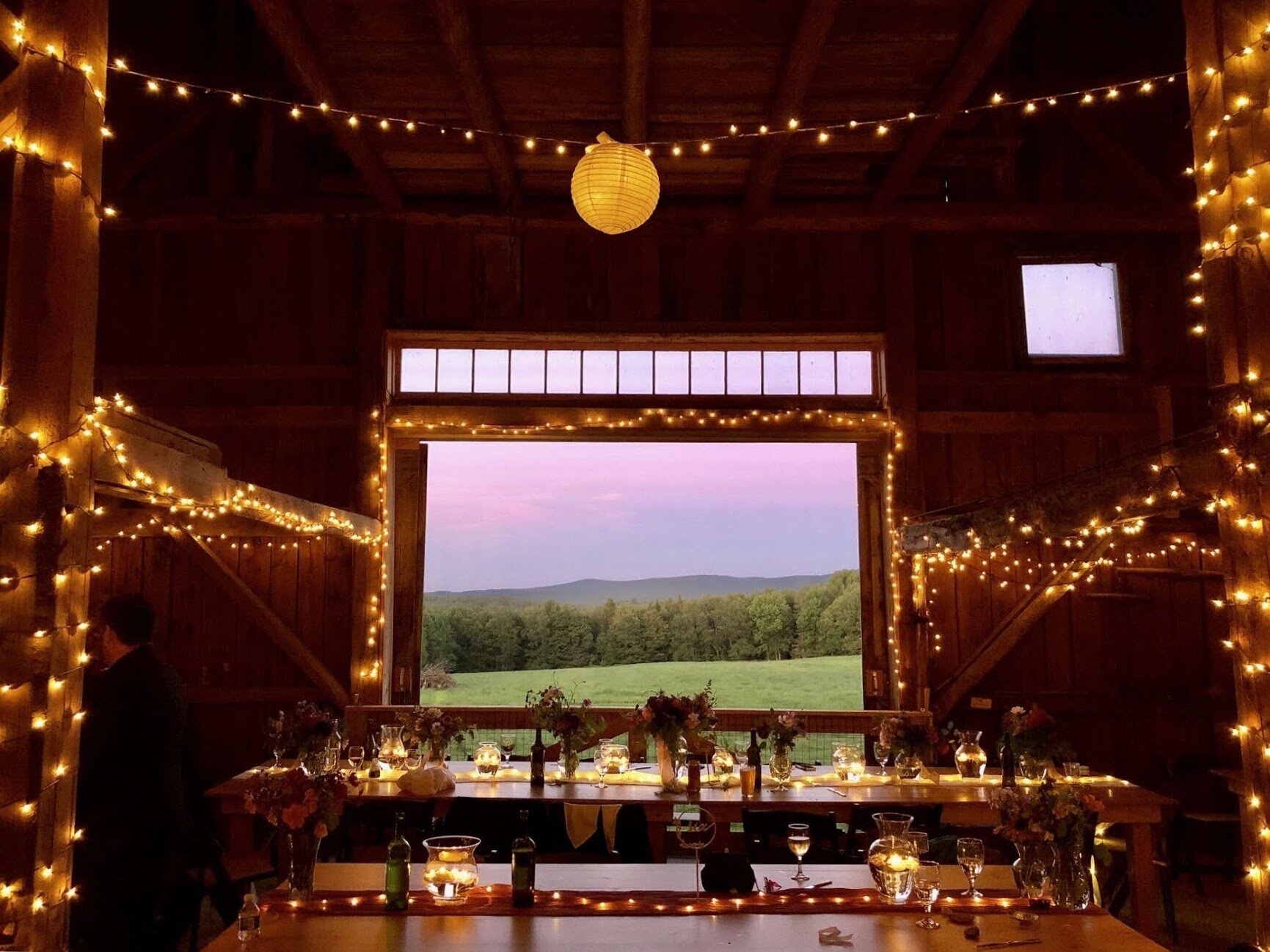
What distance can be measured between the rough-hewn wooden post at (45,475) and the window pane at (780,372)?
541 cm

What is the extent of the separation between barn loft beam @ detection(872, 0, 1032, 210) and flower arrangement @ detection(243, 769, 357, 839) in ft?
16.4

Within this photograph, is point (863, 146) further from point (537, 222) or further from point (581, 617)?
point (581, 617)

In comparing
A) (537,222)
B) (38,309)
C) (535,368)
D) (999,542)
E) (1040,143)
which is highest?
(1040,143)

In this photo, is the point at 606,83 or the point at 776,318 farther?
the point at 776,318

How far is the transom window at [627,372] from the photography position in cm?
779

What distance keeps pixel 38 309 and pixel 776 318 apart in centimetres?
563

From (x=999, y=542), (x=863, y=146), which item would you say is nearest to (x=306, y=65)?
(x=863, y=146)

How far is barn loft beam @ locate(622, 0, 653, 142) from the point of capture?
5016 millimetres

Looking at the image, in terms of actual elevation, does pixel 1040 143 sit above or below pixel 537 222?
above

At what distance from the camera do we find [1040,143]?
7910mm

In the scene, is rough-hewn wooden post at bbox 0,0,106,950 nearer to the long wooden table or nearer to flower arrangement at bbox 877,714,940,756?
the long wooden table

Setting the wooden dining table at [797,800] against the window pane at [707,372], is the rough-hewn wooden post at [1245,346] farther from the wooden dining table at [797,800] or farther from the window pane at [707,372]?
the window pane at [707,372]

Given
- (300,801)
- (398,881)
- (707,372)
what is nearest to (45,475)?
(300,801)

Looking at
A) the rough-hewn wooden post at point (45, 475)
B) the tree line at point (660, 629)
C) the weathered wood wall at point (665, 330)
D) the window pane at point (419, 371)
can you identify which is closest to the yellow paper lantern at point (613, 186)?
the rough-hewn wooden post at point (45, 475)
